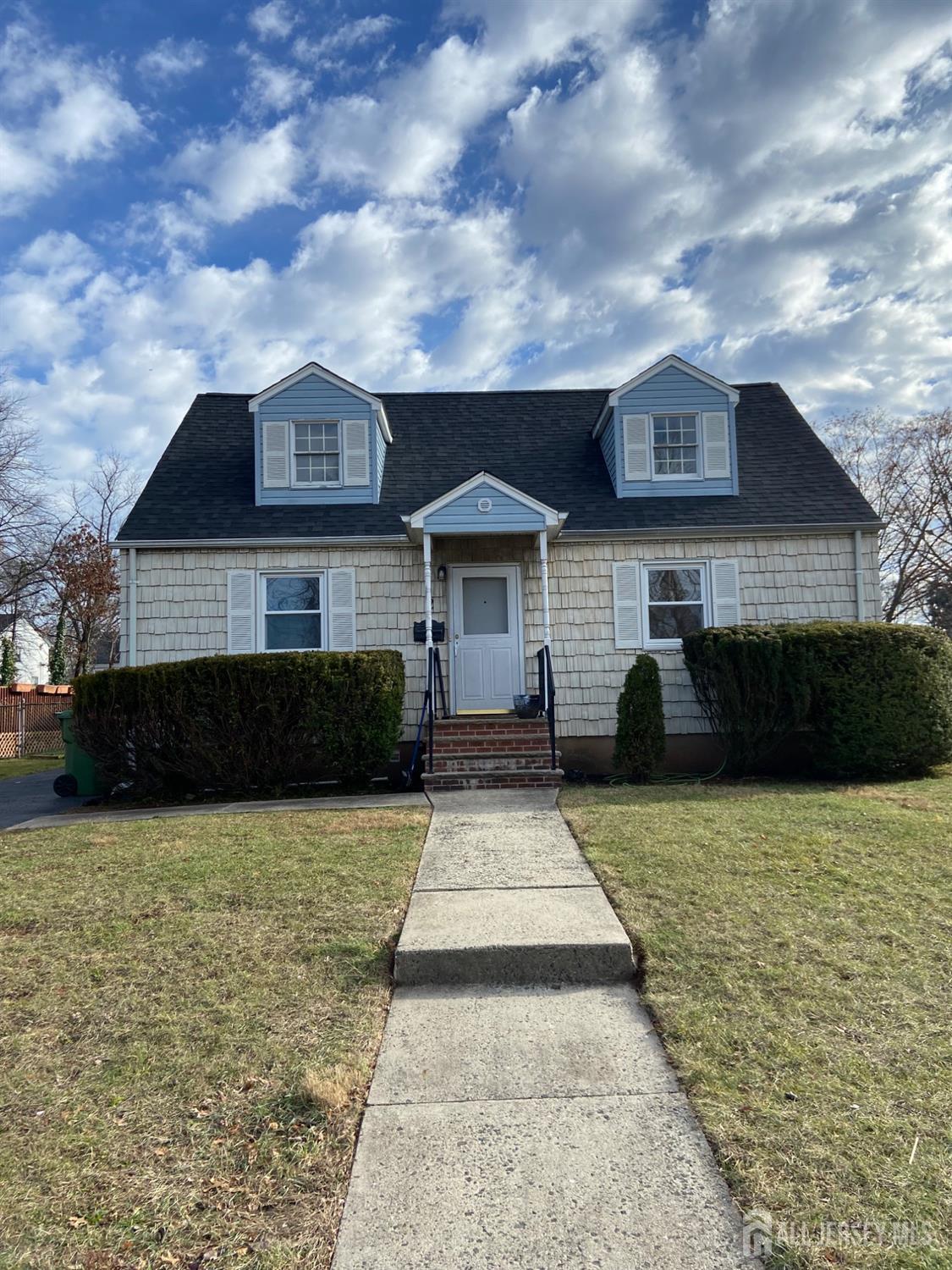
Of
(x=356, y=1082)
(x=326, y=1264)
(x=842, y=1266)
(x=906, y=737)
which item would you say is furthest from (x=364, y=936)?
(x=906, y=737)

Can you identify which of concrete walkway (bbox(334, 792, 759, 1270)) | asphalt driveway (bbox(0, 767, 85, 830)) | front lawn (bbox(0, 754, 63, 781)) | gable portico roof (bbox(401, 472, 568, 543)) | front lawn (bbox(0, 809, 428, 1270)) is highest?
gable portico roof (bbox(401, 472, 568, 543))

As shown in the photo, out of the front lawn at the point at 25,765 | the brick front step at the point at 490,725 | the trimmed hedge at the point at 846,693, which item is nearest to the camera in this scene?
the trimmed hedge at the point at 846,693

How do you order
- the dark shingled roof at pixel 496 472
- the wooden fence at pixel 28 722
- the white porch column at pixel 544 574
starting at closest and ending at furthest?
1. the white porch column at pixel 544 574
2. the dark shingled roof at pixel 496 472
3. the wooden fence at pixel 28 722

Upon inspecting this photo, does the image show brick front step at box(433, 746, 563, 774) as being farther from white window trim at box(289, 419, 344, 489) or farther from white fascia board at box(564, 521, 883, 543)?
white window trim at box(289, 419, 344, 489)

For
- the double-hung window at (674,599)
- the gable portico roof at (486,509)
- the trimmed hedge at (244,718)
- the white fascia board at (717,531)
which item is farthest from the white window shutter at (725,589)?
the trimmed hedge at (244,718)

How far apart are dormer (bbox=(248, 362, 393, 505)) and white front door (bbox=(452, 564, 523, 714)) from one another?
7.06 feet

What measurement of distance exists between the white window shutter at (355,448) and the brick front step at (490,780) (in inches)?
203

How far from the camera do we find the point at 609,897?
4699mm

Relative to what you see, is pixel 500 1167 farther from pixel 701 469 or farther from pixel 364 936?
pixel 701 469

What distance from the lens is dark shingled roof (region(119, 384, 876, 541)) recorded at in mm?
11141

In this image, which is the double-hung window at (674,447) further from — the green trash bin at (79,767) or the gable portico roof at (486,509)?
the green trash bin at (79,767)

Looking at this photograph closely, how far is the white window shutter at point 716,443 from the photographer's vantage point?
11781 millimetres

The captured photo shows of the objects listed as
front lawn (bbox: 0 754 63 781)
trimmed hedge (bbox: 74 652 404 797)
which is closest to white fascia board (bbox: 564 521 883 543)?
trimmed hedge (bbox: 74 652 404 797)

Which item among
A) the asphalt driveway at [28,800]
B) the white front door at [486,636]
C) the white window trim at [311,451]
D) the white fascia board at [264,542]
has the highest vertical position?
the white window trim at [311,451]
